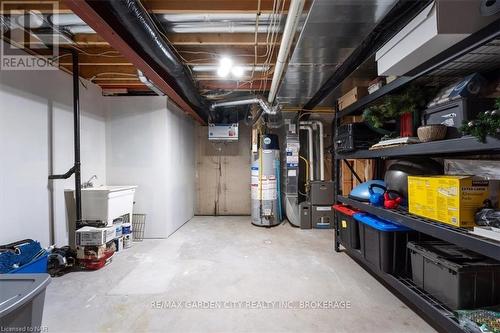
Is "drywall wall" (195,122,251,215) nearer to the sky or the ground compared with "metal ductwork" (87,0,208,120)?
nearer to the ground

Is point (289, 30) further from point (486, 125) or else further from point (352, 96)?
point (352, 96)

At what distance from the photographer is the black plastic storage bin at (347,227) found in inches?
109

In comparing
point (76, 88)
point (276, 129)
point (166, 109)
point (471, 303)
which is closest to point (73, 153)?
point (76, 88)

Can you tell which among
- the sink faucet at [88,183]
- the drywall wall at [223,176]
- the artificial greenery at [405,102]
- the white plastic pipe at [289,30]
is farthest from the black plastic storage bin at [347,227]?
the sink faucet at [88,183]

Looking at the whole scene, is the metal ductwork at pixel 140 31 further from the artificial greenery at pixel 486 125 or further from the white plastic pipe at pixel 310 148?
the white plastic pipe at pixel 310 148

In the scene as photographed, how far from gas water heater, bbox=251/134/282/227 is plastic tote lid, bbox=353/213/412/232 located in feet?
7.61

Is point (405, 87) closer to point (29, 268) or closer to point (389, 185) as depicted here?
point (389, 185)

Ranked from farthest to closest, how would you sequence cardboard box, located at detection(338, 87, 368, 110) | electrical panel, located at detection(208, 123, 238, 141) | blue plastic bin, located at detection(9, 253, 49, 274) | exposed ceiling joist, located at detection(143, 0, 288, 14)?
electrical panel, located at detection(208, 123, 238, 141)
cardboard box, located at detection(338, 87, 368, 110)
blue plastic bin, located at detection(9, 253, 49, 274)
exposed ceiling joist, located at detection(143, 0, 288, 14)

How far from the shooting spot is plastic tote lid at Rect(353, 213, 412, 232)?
211 centimetres

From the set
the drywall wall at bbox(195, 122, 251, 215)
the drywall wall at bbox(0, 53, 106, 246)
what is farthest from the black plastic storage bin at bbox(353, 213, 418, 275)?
the drywall wall at bbox(195, 122, 251, 215)

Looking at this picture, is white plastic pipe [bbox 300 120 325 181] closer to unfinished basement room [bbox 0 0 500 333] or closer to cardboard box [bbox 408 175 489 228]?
unfinished basement room [bbox 0 0 500 333]

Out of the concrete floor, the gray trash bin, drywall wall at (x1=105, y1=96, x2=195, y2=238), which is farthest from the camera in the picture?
drywall wall at (x1=105, y1=96, x2=195, y2=238)

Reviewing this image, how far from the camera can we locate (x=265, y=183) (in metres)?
4.85

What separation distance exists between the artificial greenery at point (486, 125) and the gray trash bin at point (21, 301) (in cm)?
227
